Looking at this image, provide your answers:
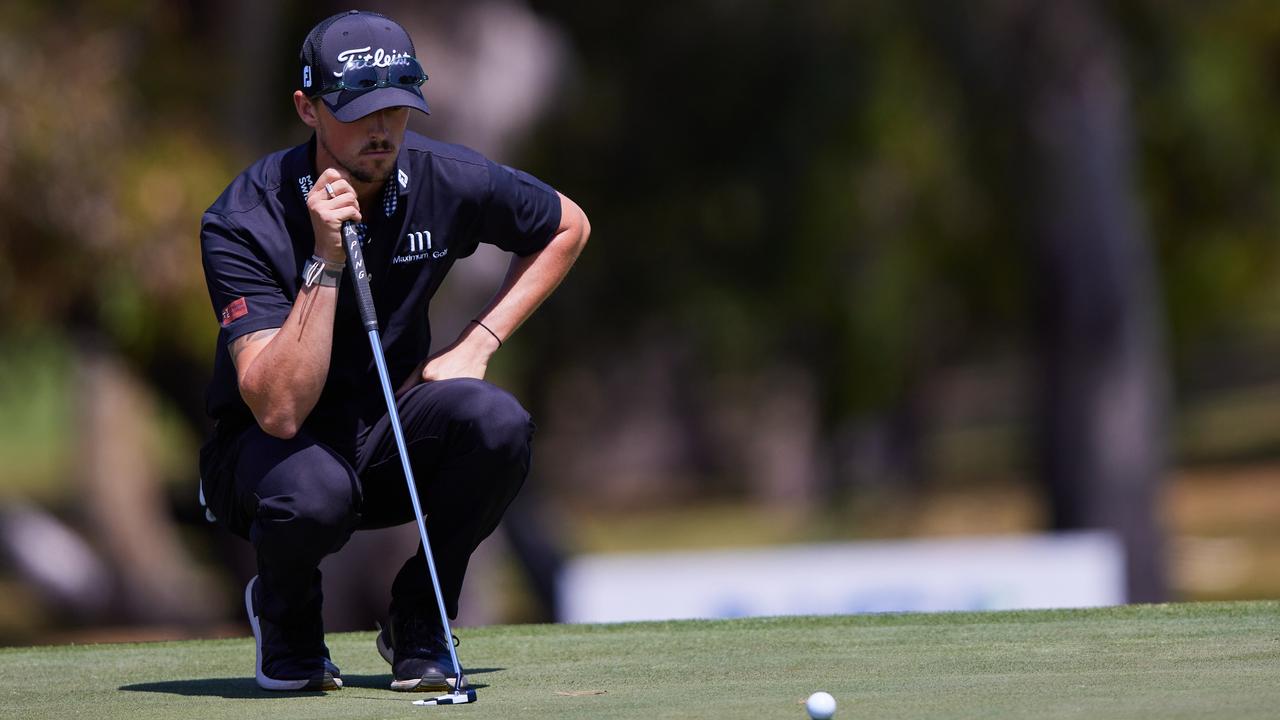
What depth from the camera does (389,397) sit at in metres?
4.79

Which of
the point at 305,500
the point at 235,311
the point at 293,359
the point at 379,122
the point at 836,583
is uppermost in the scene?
the point at 379,122

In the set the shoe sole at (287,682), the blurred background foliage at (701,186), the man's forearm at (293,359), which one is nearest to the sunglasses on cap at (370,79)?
the man's forearm at (293,359)

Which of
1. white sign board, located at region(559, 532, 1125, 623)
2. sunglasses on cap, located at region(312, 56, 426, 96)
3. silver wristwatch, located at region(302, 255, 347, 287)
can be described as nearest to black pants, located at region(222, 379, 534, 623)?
silver wristwatch, located at region(302, 255, 347, 287)

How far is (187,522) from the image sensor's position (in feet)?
63.6

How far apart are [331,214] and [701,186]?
13.8 m

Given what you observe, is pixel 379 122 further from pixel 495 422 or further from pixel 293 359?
pixel 495 422

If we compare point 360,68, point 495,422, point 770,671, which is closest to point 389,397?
point 495,422

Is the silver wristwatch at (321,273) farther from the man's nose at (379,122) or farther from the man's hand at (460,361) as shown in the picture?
the man's hand at (460,361)

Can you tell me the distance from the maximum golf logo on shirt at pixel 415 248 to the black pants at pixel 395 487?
1.02 ft

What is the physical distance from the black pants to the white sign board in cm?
456

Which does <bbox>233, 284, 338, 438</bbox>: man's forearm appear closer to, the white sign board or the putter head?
the putter head

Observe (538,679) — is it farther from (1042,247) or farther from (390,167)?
(1042,247)

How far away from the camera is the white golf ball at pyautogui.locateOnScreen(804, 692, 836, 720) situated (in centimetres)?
409

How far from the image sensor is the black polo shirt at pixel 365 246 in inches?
188
